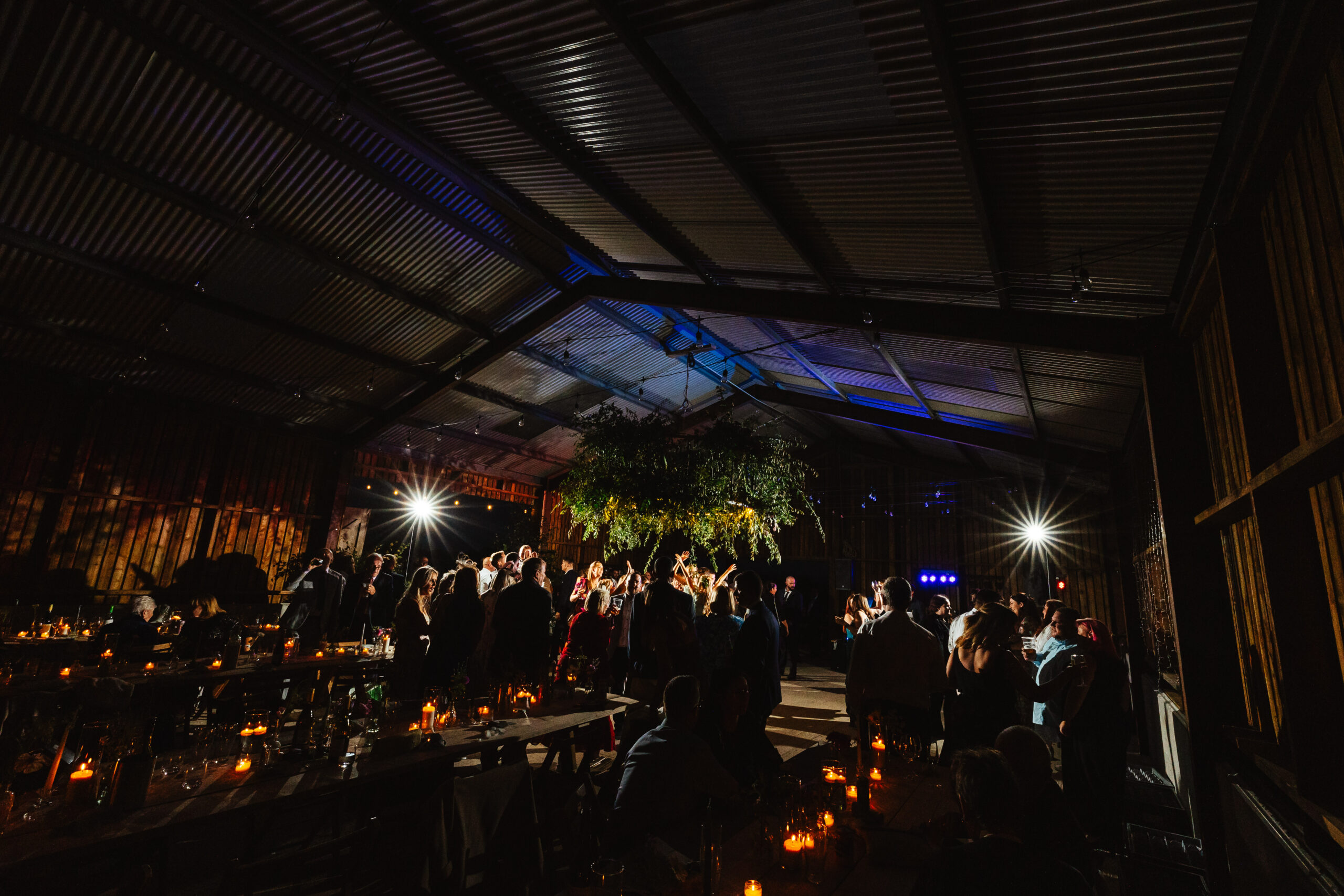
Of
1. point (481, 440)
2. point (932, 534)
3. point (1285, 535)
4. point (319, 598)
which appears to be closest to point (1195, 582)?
point (1285, 535)

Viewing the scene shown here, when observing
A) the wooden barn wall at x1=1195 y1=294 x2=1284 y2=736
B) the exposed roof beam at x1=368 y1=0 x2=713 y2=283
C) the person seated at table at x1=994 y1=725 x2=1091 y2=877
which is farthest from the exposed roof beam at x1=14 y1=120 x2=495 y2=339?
the wooden barn wall at x1=1195 y1=294 x2=1284 y2=736

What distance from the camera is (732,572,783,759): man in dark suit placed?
14.7 feet

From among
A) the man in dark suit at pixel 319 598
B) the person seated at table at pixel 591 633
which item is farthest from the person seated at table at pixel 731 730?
the man in dark suit at pixel 319 598

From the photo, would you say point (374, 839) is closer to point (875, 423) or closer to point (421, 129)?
point (421, 129)

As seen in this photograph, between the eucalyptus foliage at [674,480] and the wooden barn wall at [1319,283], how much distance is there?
4944mm

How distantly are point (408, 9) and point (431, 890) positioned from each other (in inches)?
177

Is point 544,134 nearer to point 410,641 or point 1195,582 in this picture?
point 410,641

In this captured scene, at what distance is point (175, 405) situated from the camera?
923cm

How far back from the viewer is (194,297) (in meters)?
7.11

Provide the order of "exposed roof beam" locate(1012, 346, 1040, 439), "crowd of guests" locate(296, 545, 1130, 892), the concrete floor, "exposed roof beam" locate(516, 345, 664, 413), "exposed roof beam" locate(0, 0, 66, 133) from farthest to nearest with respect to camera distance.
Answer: "exposed roof beam" locate(516, 345, 664, 413) < the concrete floor < "exposed roof beam" locate(1012, 346, 1040, 439) < "exposed roof beam" locate(0, 0, 66, 133) < "crowd of guests" locate(296, 545, 1130, 892)

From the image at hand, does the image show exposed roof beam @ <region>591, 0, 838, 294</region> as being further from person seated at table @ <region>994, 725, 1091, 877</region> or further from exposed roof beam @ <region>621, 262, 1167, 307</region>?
person seated at table @ <region>994, 725, 1091, 877</region>

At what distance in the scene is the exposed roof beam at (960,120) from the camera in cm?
271

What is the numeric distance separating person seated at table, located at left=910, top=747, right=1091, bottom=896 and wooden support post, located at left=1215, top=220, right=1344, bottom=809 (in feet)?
4.47

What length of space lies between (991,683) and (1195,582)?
1.36 m
